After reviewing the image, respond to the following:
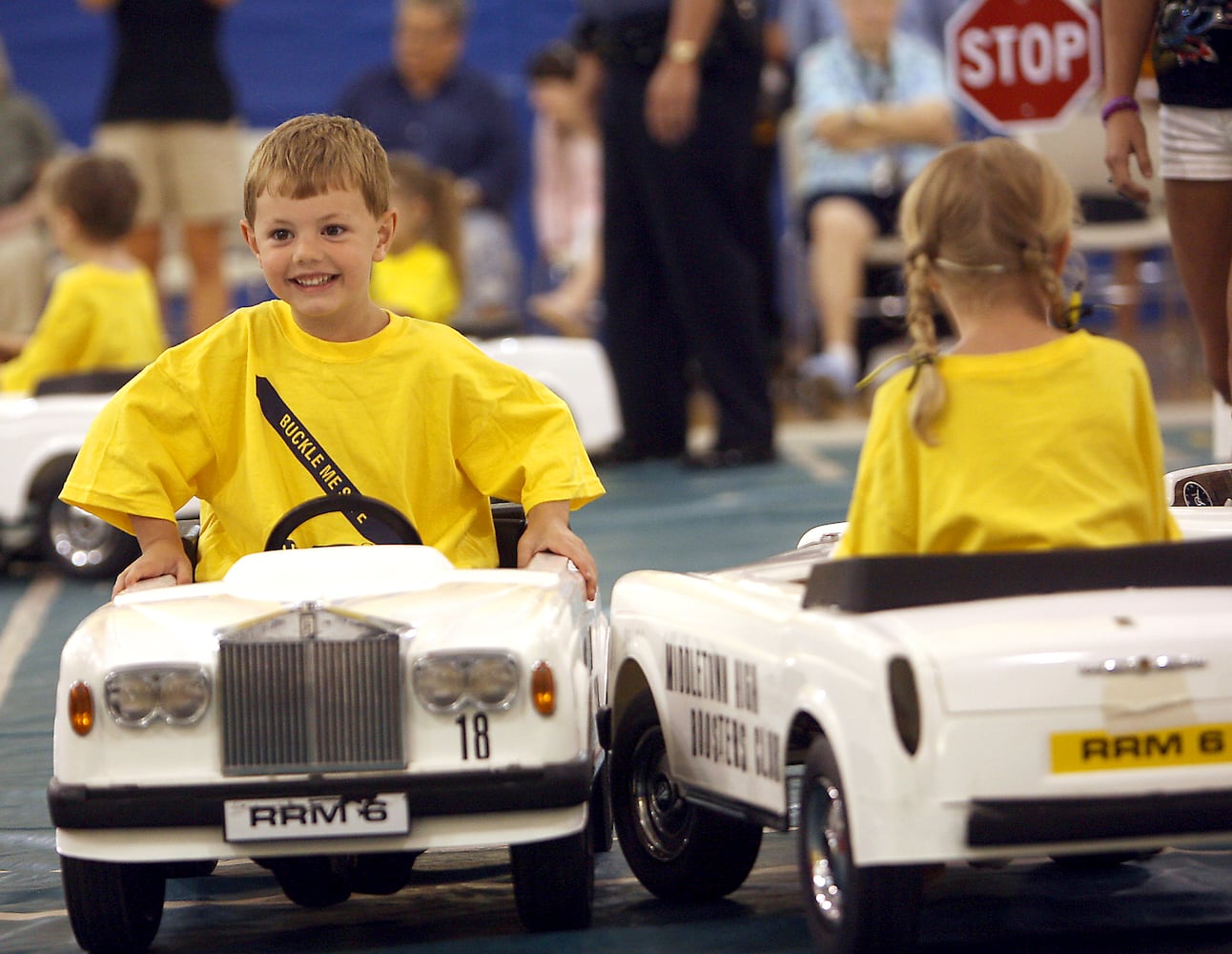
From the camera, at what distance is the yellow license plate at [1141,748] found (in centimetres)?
276

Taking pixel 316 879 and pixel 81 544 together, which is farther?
pixel 81 544

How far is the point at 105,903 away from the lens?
322 cm

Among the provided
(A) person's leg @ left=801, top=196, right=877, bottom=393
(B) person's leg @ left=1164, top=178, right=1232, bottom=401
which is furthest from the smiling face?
(A) person's leg @ left=801, top=196, right=877, bottom=393

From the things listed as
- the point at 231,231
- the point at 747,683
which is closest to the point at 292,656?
the point at 747,683

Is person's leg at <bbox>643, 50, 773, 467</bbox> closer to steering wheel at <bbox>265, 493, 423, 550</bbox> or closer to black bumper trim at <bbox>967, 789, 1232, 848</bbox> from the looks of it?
steering wheel at <bbox>265, 493, 423, 550</bbox>

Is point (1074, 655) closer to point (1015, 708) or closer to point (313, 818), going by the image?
point (1015, 708)

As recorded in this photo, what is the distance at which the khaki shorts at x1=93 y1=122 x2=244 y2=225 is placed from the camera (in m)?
10.3

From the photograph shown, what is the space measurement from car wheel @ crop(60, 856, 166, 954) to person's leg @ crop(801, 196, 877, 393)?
26.4ft

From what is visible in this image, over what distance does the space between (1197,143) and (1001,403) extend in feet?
5.96

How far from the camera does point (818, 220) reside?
1137 centimetres

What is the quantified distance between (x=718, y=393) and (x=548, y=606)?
6.05m

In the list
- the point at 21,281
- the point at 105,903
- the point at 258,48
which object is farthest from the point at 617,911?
the point at 258,48

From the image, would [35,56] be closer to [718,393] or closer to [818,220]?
[818,220]

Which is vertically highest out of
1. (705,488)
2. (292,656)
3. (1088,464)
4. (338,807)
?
(1088,464)
